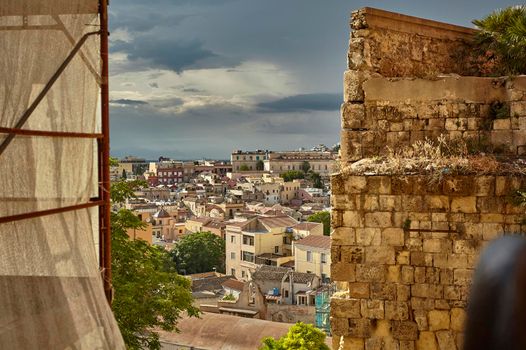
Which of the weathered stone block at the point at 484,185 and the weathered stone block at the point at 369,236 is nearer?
the weathered stone block at the point at 484,185

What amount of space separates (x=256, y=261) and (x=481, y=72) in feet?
171

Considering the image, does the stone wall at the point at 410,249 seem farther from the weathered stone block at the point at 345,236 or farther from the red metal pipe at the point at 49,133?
the red metal pipe at the point at 49,133

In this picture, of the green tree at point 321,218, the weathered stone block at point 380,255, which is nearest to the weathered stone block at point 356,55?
the weathered stone block at point 380,255

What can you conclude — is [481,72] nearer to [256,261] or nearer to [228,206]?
[256,261]

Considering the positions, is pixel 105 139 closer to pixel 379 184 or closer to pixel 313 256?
pixel 379 184

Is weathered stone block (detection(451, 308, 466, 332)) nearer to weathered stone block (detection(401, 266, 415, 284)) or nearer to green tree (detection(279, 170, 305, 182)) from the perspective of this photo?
weathered stone block (detection(401, 266, 415, 284))

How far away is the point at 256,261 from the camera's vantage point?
192 ft

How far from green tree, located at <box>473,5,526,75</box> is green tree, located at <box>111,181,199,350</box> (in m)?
7.95

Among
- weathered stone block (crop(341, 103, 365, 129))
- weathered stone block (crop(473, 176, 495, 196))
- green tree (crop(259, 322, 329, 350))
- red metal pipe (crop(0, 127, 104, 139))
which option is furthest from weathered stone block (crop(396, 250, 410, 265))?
green tree (crop(259, 322, 329, 350))

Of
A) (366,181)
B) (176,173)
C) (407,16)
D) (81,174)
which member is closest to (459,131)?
(366,181)

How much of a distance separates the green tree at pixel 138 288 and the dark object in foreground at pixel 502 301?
454 inches

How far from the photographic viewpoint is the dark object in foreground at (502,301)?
1.03 m

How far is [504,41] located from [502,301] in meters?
6.57

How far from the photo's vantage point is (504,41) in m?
6.97
